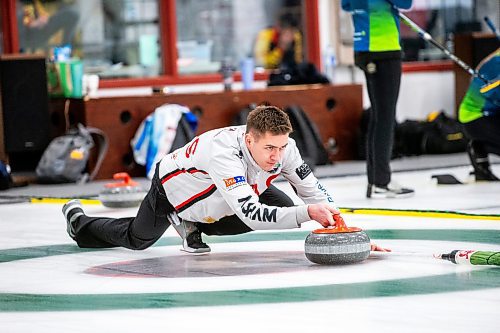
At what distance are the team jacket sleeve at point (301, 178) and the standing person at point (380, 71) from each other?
6.77 ft

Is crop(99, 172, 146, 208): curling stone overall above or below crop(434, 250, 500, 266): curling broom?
below

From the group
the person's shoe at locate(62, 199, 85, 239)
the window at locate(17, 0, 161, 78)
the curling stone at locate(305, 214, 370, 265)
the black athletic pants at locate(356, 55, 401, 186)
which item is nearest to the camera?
the curling stone at locate(305, 214, 370, 265)

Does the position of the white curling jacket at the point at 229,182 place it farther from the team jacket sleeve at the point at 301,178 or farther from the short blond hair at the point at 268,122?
the short blond hair at the point at 268,122

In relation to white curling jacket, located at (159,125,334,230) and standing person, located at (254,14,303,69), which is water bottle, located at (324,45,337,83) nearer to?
standing person, located at (254,14,303,69)

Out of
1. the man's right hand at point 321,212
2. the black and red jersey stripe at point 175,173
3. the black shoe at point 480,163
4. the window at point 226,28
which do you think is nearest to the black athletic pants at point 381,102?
the black shoe at point 480,163

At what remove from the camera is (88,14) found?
10125mm

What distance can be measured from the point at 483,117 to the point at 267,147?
11.1 feet

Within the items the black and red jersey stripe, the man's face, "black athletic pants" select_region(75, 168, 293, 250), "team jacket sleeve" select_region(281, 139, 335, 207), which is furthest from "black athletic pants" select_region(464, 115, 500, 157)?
the man's face

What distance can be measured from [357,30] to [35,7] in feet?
13.8

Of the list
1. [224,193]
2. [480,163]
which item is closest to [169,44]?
[480,163]

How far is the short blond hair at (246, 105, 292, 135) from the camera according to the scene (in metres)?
3.91

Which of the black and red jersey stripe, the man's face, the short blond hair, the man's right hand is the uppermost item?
the short blond hair

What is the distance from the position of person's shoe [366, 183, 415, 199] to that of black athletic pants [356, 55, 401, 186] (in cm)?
9

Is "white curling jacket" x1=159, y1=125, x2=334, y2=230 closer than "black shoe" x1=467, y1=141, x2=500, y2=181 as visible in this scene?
Yes
